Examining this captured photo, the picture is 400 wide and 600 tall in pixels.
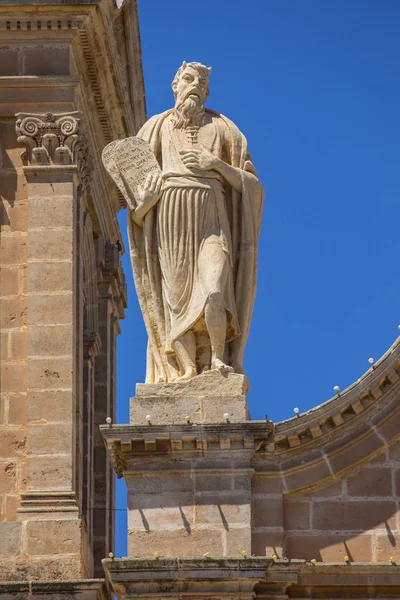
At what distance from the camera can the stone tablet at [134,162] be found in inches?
1364

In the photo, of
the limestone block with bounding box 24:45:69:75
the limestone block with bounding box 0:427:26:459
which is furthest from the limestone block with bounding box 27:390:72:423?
the limestone block with bounding box 24:45:69:75

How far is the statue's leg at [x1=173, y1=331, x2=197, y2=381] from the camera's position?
33875 millimetres

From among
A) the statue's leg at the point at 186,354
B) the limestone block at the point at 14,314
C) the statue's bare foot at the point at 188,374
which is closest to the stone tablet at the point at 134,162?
the statue's leg at the point at 186,354

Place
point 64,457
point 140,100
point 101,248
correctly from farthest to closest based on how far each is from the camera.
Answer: point 140,100 → point 101,248 → point 64,457

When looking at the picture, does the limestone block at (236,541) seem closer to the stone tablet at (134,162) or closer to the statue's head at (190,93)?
the stone tablet at (134,162)

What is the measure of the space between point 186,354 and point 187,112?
3.09 metres

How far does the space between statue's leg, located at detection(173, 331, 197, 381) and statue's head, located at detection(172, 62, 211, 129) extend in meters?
2.73

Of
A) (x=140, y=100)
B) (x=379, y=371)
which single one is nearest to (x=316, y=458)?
(x=379, y=371)

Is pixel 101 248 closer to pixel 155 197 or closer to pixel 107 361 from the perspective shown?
pixel 107 361

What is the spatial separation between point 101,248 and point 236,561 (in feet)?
32.0

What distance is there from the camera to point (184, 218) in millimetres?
34344

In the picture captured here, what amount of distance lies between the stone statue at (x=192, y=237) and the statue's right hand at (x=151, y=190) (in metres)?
0.01

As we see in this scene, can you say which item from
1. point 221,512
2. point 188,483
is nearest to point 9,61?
point 188,483

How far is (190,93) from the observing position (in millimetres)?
35000
